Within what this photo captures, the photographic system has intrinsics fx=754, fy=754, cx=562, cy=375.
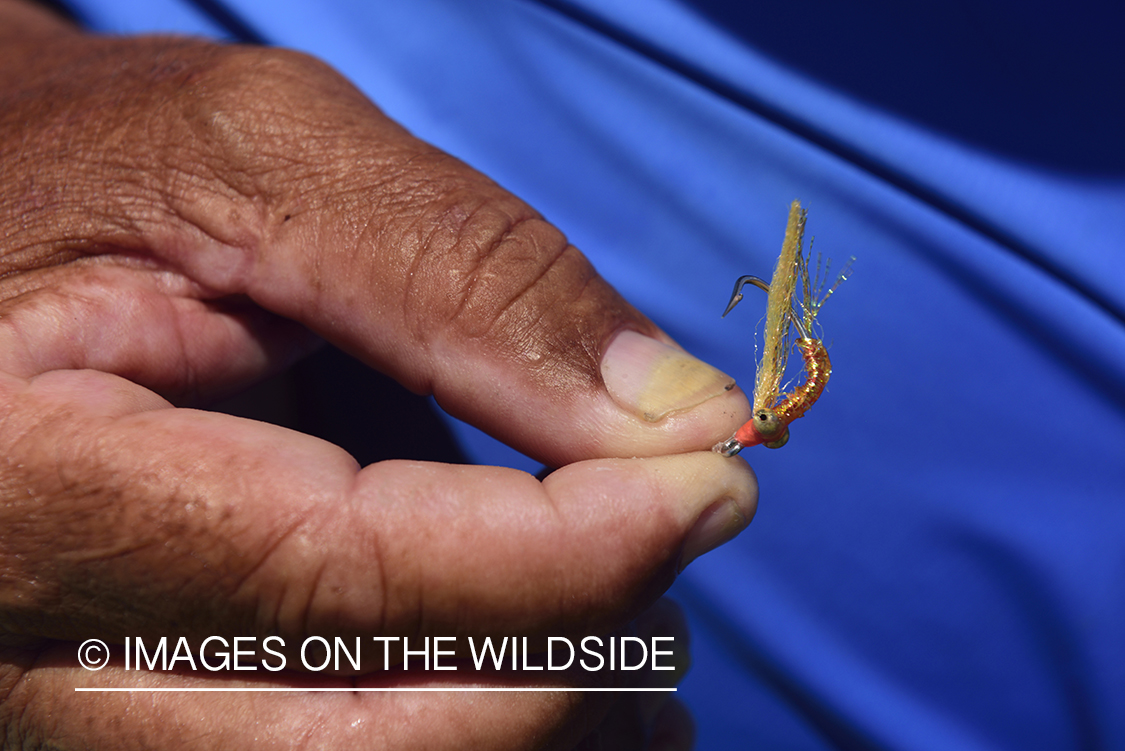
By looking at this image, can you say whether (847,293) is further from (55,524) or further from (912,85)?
(55,524)

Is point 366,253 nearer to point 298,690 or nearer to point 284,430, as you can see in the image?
point 284,430

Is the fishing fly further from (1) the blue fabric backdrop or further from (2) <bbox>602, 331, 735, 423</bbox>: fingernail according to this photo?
(1) the blue fabric backdrop

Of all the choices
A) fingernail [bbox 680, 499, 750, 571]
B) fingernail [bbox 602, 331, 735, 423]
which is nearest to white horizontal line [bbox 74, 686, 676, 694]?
fingernail [bbox 680, 499, 750, 571]

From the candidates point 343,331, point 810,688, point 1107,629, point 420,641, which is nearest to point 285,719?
point 420,641

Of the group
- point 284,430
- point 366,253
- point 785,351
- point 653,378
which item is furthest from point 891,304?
point 284,430

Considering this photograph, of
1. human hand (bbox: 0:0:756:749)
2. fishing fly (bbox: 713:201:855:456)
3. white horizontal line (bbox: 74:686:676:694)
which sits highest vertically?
fishing fly (bbox: 713:201:855:456)

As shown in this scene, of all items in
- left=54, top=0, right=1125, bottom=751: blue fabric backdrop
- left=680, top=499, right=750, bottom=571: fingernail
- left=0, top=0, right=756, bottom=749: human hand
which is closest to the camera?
left=0, top=0, right=756, bottom=749: human hand

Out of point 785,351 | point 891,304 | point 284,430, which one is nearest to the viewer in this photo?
point 284,430
